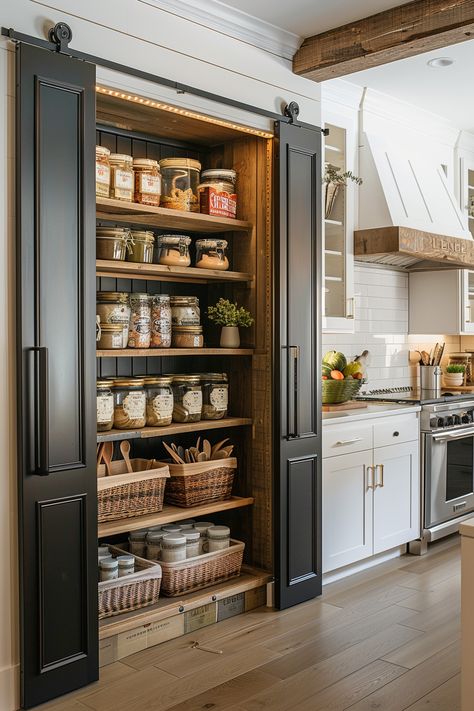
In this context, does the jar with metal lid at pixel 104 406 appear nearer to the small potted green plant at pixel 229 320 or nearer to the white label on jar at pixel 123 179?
the small potted green plant at pixel 229 320

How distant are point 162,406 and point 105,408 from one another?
335 millimetres

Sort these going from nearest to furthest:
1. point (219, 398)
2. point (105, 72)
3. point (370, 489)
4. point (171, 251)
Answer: point (105, 72)
point (171, 251)
point (219, 398)
point (370, 489)

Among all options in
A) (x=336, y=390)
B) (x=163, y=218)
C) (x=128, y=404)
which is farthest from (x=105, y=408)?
(x=336, y=390)

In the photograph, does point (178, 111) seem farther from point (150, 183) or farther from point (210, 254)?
point (210, 254)

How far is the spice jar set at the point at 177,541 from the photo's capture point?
11.3 ft

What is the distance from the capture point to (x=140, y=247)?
10.9 ft

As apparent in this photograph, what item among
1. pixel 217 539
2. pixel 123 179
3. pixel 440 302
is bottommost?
pixel 217 539

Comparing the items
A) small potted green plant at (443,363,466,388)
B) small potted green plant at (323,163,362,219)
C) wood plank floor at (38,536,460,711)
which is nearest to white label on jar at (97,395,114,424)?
wood plank floor at (38,536,460,711)

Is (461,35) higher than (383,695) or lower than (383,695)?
higher

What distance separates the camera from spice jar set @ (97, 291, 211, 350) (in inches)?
127

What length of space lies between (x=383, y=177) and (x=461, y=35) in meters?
1.64

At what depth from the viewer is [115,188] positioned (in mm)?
3160

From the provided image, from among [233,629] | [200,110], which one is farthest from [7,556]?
[200,110]

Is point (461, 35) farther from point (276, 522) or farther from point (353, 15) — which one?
point (276, 522)
